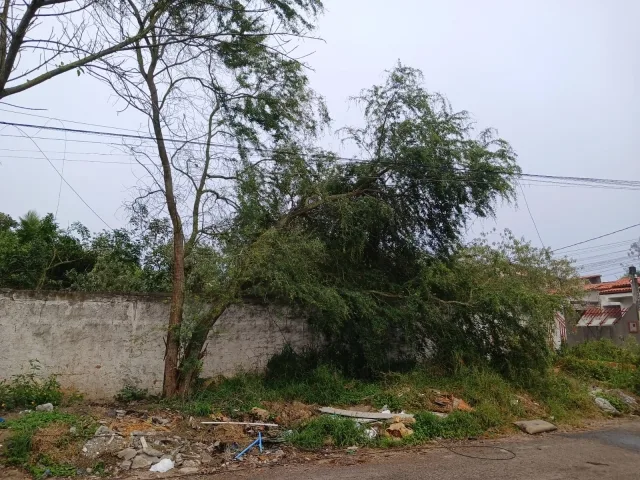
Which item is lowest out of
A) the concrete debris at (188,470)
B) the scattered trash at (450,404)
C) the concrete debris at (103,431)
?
the concrete debris at (188,470)

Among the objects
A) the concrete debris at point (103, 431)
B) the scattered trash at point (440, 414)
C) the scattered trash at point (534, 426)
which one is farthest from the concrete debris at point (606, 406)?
the concrete debris at point (103, 431)

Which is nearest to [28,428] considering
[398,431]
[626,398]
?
[398,431]

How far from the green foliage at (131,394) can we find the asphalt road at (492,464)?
351 centimetres

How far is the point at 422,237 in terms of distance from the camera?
36.8 ft

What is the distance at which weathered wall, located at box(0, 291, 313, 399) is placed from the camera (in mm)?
8242

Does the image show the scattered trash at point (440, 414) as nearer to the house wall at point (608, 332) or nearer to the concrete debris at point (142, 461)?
the concrete debris at point (142, 461)

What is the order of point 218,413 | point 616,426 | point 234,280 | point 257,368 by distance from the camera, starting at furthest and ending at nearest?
point 257,368 < point 616,426 < point 234,280 < point 218,413

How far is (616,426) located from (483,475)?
4.87 metres

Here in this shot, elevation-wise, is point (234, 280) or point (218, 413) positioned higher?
point (234, 280)

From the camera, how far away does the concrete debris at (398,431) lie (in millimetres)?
7457

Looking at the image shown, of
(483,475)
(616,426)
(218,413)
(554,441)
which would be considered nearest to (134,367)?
(218,413)

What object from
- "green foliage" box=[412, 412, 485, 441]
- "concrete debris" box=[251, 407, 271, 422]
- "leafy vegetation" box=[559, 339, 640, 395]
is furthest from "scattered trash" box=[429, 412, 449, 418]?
"leafy vegetation" box=[559, 339, 640, 395]

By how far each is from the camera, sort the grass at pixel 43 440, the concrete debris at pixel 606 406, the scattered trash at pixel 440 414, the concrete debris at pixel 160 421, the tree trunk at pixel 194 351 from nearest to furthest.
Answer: the grass at pixel 43 440, the concrete debris at pixel 160 421, the scattered trash at pixel 440 414, the tree trunk at pixel 194 351, the concrete debris at pixel 606 406

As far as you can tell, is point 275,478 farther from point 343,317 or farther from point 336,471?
point 343,317
